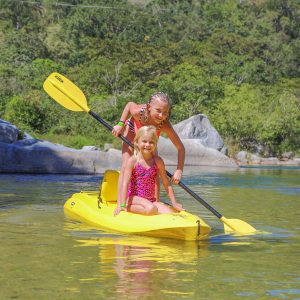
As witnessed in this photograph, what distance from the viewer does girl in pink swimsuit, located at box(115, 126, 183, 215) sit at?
6457 millimetres

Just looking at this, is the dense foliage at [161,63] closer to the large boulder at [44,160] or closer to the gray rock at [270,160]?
the gray rock at [270,160]

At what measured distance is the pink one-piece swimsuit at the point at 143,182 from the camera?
259 inches

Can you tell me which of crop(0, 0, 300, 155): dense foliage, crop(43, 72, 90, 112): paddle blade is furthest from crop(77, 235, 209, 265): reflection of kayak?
crop(0, 0, 300, 155): dense foliage

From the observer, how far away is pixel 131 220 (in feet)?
20.6

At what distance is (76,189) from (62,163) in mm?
3770

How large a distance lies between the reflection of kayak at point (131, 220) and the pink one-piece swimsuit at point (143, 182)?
0.77 ft

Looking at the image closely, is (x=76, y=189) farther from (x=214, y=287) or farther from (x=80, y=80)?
(x=80, y=80)

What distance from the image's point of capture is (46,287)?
14.0 ft

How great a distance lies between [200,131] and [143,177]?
18623 millimetres

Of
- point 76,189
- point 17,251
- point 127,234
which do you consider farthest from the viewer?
point 76,189

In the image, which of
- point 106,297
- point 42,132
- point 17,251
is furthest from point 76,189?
point 42,132

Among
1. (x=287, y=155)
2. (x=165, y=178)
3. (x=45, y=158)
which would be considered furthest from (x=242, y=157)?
(x=165, y=178)

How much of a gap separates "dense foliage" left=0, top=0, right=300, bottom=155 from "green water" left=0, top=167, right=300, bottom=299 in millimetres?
15399

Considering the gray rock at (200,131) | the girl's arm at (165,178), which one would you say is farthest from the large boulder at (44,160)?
the gray rock at (200,131)
